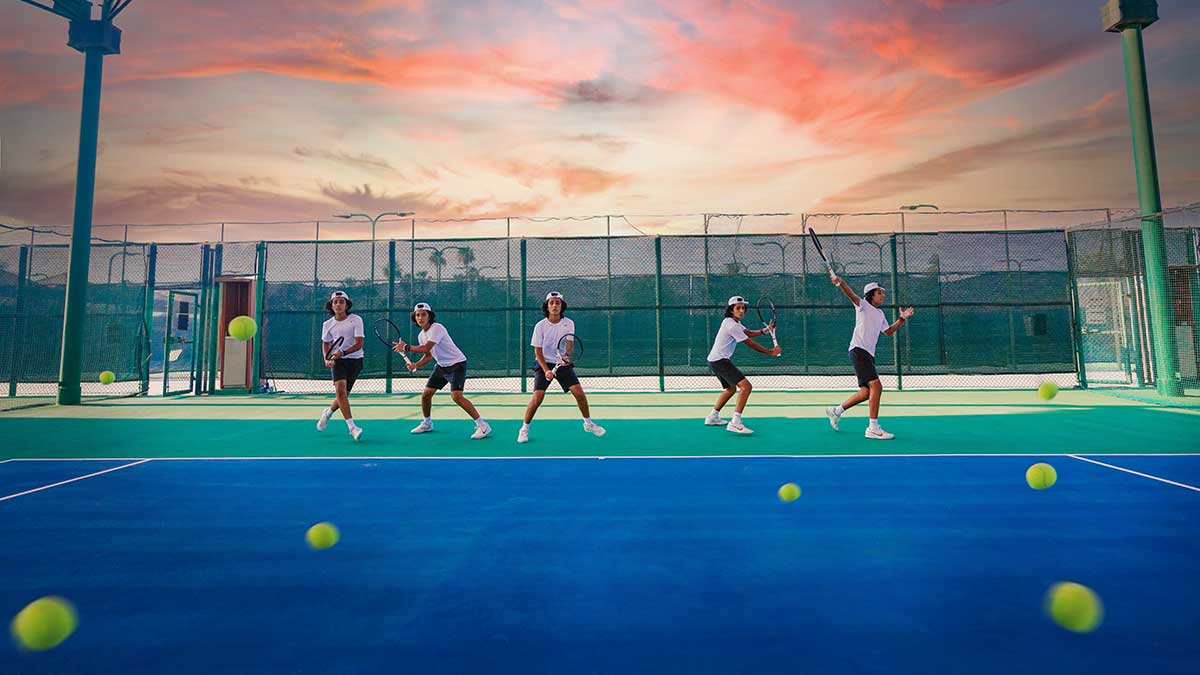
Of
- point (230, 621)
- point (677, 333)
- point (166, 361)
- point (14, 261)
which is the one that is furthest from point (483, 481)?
point (14, 261)

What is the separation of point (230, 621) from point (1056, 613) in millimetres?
3172

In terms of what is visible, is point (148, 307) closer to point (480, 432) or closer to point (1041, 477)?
point (480, 432)

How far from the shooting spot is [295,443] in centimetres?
694

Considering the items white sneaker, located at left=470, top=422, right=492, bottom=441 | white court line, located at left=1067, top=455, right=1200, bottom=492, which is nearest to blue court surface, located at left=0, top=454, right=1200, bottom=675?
white court line, located at left=1067, top=455, right=1200, bottom=492

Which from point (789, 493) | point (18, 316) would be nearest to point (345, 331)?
point (789, 493)

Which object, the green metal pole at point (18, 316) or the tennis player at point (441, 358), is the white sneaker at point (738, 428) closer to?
the tennis player at point (441, 358)

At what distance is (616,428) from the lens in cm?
805

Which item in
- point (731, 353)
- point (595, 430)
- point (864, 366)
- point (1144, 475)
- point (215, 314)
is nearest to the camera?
point (1144, 475)

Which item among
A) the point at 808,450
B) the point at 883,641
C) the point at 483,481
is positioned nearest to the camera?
the point at 883,641

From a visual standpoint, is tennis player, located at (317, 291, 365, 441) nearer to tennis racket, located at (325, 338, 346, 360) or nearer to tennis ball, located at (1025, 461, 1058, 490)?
tennis racket, located at (325, 338, 346, 360)

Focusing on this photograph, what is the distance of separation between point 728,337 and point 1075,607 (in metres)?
5.26

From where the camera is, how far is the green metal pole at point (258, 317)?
499 inches

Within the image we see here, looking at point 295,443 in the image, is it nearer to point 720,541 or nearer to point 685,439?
point 685,439

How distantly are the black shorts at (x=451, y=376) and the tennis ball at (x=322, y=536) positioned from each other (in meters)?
3.90
